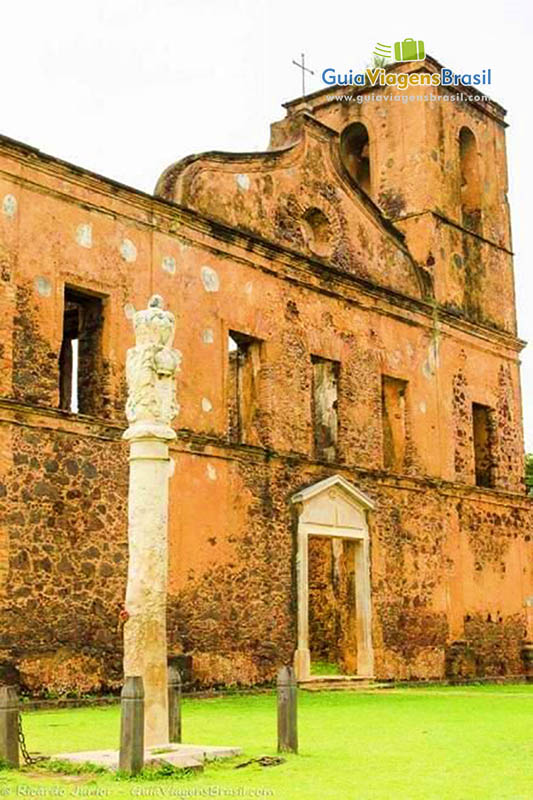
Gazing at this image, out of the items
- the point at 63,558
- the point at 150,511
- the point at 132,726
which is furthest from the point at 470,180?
the point at 132,726

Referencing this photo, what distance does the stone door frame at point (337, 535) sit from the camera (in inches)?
685

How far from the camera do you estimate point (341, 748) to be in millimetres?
9258

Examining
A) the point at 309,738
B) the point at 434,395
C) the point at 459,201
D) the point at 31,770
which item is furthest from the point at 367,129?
the point at 31,770

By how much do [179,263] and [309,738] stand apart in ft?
27.4

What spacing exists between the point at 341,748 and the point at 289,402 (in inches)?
361

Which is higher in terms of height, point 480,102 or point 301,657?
point 480,102

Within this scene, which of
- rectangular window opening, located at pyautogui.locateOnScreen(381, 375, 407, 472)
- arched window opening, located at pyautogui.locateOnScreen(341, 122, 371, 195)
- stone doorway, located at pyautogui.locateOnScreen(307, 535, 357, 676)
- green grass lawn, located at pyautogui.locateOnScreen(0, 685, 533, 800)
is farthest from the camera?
arched window opening, located at pyautogui.locateOnScreen(341, 122, 371, 195)

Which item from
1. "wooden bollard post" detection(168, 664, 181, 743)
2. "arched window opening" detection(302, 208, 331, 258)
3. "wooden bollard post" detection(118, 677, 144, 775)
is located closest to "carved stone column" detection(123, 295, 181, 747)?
"wooden bollard post" detection(168, 664, 181, 743)

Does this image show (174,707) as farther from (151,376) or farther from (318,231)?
(318,231)

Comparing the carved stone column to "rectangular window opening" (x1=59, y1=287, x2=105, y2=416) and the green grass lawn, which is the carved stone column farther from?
"rectangular window opening" (x1=59, y1=287, x2=105, y2=416)

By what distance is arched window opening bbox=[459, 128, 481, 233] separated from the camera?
77.9 ft

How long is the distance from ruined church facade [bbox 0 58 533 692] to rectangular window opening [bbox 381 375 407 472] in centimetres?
4

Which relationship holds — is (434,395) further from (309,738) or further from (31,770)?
(31,770)

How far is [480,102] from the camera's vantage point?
24.2 meters
